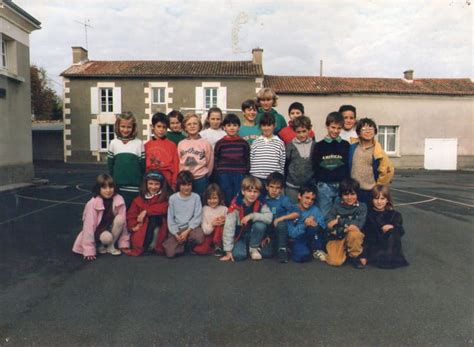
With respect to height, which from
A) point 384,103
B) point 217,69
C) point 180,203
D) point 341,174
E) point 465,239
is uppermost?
point 217,69

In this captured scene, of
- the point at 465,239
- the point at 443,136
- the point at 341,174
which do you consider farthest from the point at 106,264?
the point at 443,136

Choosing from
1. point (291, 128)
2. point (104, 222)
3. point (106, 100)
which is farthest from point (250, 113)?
point (106, 100)

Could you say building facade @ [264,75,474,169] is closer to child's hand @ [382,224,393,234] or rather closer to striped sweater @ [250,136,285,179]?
striped sweater @ [250,136,285,179]

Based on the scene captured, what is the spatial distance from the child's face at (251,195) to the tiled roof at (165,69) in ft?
63.5

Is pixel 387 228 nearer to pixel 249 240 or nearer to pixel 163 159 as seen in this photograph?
pixel 249 240

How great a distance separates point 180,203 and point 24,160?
36.1 feet

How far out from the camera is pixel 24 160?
13648 millimetres

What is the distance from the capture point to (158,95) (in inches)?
946

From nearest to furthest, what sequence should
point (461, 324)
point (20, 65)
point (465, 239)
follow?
point (461, 324), point (465, 239), point (20, 65)

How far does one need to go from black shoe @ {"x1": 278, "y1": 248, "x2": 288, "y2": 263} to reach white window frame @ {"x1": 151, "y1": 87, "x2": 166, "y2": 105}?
67.5 feet

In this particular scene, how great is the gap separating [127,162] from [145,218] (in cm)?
78

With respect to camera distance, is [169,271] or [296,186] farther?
[296,186]

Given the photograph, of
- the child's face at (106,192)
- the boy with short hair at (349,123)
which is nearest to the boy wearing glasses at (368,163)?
the boy with short hair at (349,123)

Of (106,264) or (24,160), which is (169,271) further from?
(24,160)
